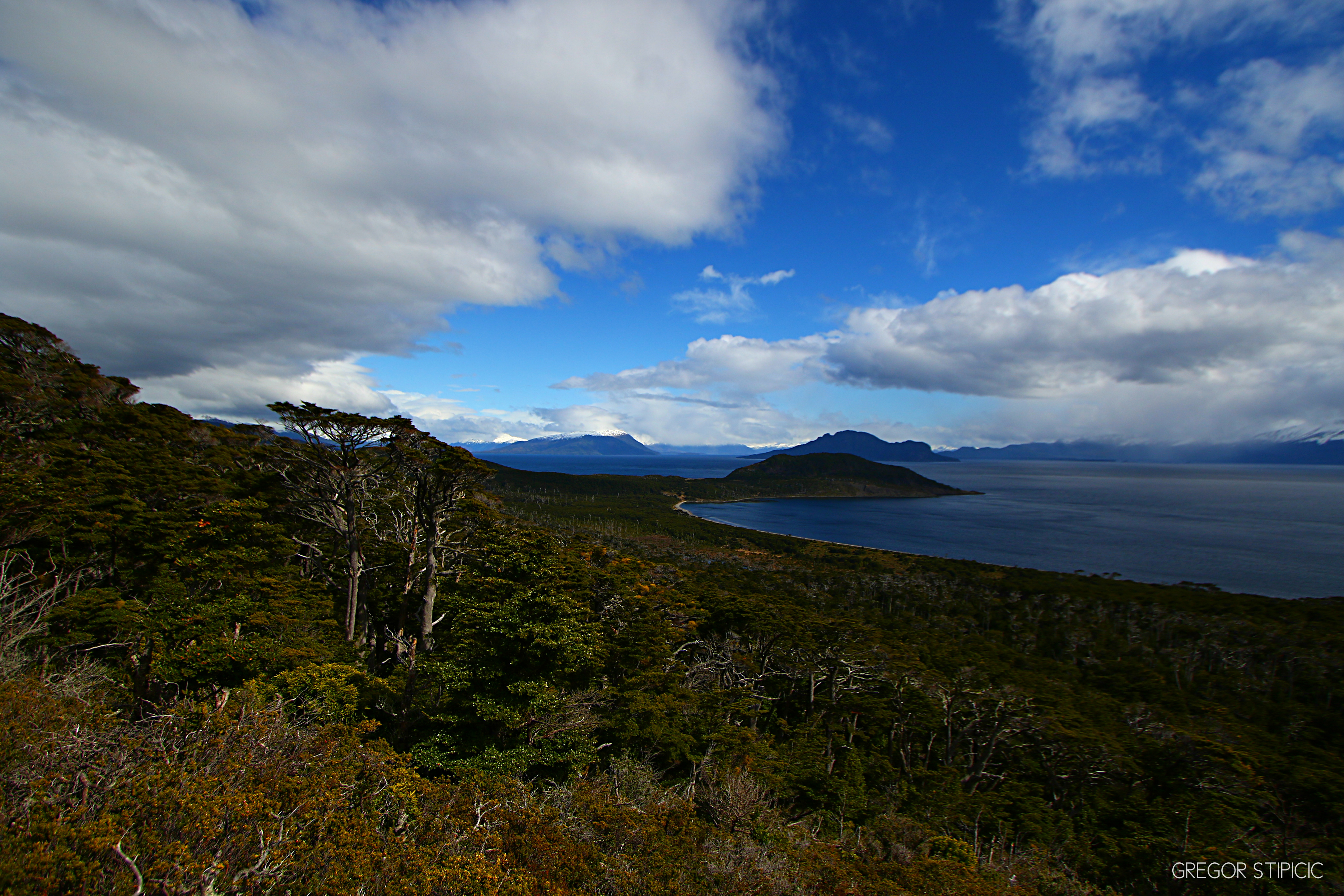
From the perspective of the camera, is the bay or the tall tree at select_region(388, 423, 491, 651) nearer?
the tall tree at select_region(388, 423, 491, 651)

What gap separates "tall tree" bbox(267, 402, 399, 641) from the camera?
75.4 ft

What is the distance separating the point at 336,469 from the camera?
24.2 meters

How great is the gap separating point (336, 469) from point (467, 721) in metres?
14.8

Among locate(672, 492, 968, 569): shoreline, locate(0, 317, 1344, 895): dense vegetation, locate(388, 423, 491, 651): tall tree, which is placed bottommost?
locate(672, 492, 968, 569): shoreline

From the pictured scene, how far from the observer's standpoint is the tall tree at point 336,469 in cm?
2298

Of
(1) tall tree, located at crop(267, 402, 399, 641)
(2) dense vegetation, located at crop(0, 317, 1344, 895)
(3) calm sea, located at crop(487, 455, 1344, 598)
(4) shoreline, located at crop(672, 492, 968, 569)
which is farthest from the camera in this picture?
(4) shoreline, located at crop(672, 492, 968, 569)

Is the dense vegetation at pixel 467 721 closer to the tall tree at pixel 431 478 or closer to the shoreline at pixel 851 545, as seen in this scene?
the tall tree at pixel 431 478

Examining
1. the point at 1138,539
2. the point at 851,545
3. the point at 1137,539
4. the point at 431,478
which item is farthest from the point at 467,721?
the point at 1138,539

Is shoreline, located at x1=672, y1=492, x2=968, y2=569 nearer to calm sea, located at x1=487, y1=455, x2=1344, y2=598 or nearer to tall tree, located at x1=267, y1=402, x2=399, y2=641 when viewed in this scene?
calm sea, located at x1=487, y1=455, x2=1344, y2=598

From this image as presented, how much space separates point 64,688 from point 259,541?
805 centimetres

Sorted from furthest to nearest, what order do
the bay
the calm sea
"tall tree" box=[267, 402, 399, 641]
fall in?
the calm sea < the bay < "tall tree" box=[267, 402, 399, 641]

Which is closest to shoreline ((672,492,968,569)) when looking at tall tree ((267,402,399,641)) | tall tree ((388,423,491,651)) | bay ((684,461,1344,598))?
bay ((684,461,1344,598))

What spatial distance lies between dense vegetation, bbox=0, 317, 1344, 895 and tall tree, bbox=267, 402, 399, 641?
0.16m

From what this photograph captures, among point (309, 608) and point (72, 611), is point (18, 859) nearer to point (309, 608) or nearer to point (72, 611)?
point (72, 611)
